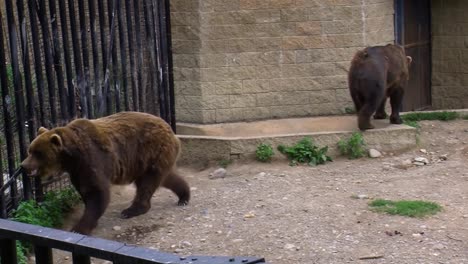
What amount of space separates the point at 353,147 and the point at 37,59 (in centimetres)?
400

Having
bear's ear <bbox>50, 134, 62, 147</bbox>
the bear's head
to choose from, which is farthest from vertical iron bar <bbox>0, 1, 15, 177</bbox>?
bear's ear <bbox>50, 134, 62, 147</bbox>

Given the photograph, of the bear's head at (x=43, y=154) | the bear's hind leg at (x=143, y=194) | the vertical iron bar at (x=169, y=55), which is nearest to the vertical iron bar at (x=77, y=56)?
the bear's hind leg at (x=143, y=194)

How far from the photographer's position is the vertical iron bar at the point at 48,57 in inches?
299

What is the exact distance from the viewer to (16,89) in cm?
720

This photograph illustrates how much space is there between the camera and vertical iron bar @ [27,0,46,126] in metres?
7.47

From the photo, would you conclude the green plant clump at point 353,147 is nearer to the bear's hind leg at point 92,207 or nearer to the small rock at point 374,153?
the small rock at point 374,153

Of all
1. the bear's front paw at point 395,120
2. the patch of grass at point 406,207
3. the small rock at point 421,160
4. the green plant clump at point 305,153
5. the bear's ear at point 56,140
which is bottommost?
the small rock at point 421,160

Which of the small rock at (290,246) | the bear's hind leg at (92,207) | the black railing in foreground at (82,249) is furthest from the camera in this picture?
the bear's hind leg at (92,207)

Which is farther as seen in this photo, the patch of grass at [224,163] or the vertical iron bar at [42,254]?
the patch of grass at [224,163]

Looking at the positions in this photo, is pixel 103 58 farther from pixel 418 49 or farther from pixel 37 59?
pixel 418 49

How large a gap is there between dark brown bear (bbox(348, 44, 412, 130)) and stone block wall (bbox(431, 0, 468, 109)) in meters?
3.28

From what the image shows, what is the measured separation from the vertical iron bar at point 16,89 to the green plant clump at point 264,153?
10.5 ft

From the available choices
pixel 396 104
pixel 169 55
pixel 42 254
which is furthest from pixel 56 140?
pixel 396 104

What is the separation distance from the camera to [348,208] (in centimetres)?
762
